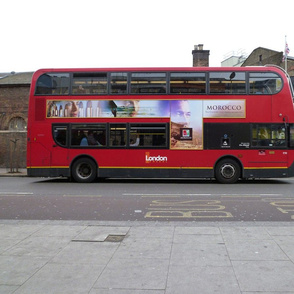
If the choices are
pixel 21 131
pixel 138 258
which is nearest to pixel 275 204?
pixel 138 258

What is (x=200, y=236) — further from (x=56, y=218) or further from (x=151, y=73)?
(x=151, y=73)

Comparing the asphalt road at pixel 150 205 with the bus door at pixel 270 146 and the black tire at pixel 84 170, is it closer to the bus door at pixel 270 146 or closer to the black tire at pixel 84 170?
the bus door at pixel 270 146

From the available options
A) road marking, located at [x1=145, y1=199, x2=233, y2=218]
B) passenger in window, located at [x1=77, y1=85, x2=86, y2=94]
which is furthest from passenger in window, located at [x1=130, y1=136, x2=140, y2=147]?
road marking, located at [x1=145, y1=199, x2=233, y2=218]

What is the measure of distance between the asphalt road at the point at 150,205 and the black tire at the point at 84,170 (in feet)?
7.78

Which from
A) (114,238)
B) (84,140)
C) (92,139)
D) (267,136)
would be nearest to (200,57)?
(267,136)

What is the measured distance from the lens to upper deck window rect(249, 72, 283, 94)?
1316cm

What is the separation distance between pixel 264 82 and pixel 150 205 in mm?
7613

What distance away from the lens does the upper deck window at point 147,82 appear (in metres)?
13.5

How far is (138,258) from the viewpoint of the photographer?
4.43 meters

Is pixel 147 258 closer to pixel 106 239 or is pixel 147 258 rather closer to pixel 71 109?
pixel 106 239

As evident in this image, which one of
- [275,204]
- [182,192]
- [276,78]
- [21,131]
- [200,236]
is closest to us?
[200,236]

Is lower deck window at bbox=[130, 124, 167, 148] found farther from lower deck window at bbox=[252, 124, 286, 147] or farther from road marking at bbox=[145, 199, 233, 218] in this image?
road marking at bbox=[145, 199, 233, 218]

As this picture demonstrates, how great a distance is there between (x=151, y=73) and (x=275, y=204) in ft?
24.0

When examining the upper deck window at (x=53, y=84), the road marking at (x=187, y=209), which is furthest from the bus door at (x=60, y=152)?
the road marking at (x=187, y=209)
